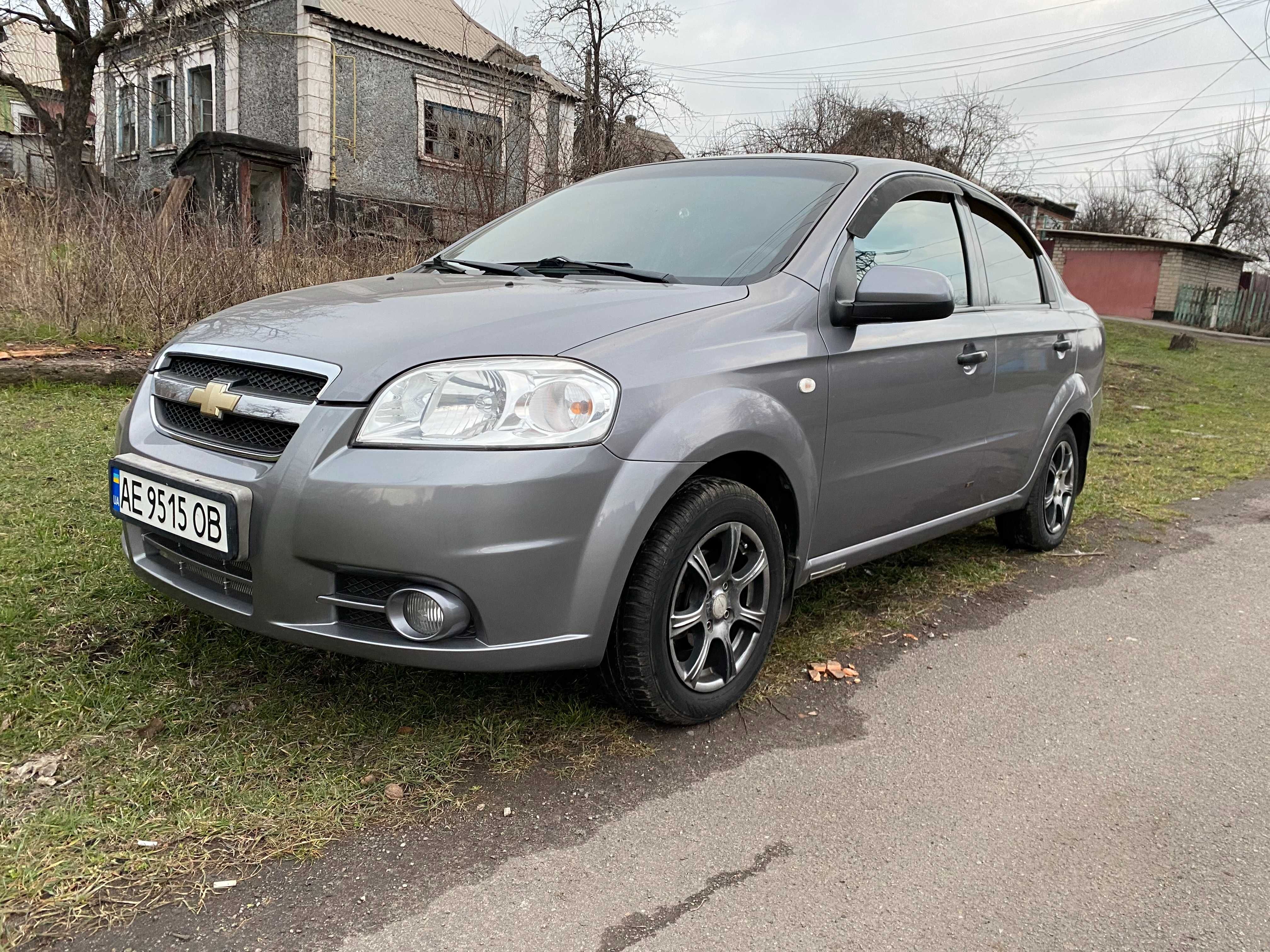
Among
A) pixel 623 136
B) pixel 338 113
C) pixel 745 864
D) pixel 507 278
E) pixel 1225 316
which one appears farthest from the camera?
pixel 1225 316

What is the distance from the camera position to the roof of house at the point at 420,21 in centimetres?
1861

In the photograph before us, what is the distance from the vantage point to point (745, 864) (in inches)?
84.4

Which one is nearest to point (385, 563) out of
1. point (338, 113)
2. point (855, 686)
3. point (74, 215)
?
point (855, 686)

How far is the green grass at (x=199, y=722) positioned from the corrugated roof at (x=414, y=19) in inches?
650

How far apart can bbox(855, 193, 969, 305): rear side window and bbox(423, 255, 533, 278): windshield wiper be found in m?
1.12

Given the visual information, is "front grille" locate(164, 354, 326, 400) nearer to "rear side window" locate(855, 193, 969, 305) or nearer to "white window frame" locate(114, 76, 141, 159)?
"rear side window" locate(855, 193, 969, 305)

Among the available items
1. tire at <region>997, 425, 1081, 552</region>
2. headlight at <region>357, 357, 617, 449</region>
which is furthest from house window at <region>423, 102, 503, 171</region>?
headlight at <region>357, 357, 617, 449</region>

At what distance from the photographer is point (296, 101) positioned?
63.7 feet

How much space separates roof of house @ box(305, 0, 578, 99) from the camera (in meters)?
18.6

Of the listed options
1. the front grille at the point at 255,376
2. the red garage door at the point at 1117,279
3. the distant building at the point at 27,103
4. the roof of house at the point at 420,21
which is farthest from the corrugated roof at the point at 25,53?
the red garage door at the point at 1117,279

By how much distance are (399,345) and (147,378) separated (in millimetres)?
958

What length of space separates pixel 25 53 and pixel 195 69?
10.7 ft

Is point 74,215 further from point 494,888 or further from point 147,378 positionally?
point 494,888

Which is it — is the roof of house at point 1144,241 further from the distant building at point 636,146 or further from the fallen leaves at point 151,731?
the fallen leaves at point 151,731
